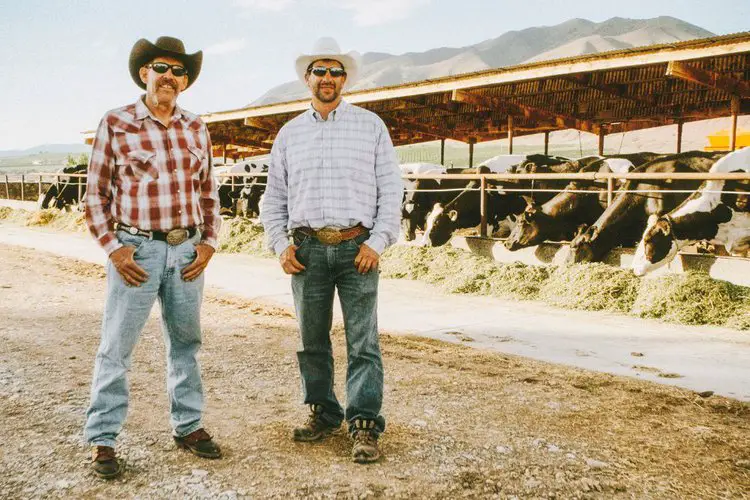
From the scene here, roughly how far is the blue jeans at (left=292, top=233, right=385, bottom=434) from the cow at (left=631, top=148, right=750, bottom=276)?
5316 millimetres

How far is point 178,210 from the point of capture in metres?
3.10

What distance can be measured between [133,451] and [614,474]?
6.80ft

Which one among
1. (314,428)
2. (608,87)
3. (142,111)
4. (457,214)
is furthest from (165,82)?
(608,87)

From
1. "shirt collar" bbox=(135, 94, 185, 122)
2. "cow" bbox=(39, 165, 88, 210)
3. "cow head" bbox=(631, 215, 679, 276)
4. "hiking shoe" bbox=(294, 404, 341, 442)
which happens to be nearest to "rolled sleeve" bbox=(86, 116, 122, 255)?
"shirt collar" bbox=(135, 94, 185, 122)

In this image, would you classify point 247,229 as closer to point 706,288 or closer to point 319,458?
point 706,288

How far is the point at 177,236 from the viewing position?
10.2ft

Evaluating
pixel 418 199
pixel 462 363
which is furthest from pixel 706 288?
pixel 418 199

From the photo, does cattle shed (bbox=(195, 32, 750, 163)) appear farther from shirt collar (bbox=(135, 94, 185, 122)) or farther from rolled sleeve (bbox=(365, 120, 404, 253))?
shirt collar (bbox=(135, 94, 185, 122))

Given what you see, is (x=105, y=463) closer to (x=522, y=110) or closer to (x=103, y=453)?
(x=103, y=453)

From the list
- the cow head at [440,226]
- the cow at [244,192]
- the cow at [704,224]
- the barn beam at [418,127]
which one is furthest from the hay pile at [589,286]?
the barn beam at [418,127]

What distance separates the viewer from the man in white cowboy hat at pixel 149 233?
3012mm

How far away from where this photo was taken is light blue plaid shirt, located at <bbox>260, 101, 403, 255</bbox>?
3201 millimetres

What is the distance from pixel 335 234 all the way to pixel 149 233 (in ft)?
2.57

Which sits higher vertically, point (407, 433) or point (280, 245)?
point (280, 245)
